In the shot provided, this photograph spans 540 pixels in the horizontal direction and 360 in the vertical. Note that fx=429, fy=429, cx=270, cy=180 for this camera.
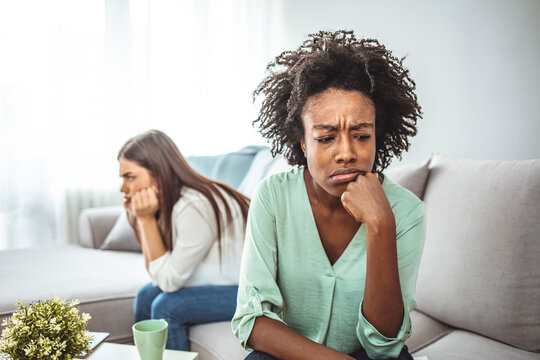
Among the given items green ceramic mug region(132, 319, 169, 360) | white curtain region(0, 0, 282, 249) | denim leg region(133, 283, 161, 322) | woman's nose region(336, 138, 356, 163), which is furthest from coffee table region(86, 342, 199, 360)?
white curtain region(0, 0, 282, 249)

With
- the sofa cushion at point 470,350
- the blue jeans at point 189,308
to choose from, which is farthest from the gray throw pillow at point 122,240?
the sofa cushion at point 470,350

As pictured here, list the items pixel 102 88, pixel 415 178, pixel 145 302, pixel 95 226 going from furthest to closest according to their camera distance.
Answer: pixel 102 88 < pixel 95 226 < pixel 145 302 < pixel 415 178

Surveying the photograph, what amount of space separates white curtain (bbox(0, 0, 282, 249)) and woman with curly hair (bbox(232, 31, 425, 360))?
1.87m

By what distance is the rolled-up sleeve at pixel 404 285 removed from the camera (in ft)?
2.99

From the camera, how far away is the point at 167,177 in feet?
5.03

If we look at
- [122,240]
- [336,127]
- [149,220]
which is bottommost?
[122,240]

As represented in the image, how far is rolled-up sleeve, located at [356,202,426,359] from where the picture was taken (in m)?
0.91

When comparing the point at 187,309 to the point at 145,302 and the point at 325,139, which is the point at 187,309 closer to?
the point at 145,302

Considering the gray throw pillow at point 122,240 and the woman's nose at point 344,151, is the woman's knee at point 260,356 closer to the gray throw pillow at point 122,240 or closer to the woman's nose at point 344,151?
the woman's nose at point 344,151

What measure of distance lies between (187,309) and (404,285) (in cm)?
72

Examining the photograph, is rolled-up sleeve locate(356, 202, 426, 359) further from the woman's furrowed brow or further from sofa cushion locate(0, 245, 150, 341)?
sofa cushion locate(0, 245, 150, 341)

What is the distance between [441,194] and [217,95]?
1915mm

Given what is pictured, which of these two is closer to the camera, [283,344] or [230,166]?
[283,344]

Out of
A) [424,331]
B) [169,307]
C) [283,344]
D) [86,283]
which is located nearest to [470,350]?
[424,331]
